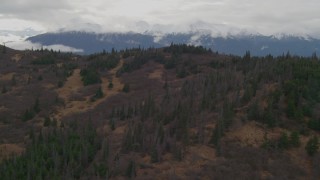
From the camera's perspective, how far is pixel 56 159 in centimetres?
5394

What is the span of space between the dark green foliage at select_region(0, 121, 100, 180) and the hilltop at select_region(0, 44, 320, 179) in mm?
145

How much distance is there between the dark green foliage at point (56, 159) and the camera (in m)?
51.8

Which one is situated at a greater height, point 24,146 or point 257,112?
point 257,112

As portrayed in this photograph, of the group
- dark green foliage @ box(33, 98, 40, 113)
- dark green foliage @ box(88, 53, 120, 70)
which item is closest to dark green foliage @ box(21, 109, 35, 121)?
dark green foliage @ box(33, 98, 40, 113)

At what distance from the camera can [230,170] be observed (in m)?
51.6

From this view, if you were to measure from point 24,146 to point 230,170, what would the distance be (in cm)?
3329

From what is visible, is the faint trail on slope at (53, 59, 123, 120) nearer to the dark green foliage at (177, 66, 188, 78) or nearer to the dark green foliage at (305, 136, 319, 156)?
the dark green foliage at (177, 66, 188, 78)

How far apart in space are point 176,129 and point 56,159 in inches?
706

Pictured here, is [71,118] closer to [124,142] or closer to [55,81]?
[124,142]

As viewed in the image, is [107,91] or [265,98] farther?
[107,91]

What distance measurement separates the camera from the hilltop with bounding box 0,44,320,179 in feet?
175

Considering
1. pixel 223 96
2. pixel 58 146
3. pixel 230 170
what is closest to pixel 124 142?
pixel 58 146

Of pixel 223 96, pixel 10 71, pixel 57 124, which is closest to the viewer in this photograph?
pixel 223 96

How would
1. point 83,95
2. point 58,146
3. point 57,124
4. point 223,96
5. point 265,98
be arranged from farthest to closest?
point 83,95
point 57,124
point 223,96
point 265,98
point 58,146
